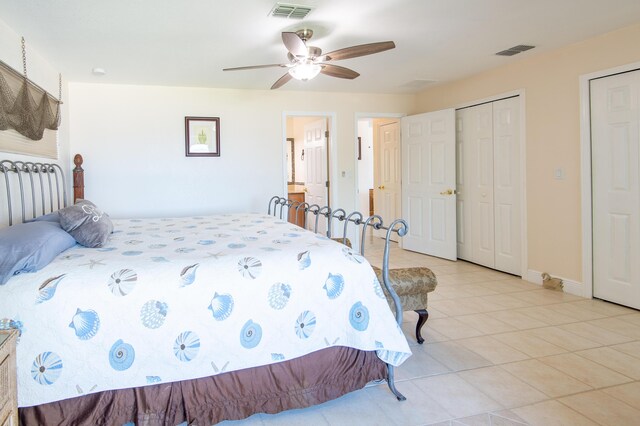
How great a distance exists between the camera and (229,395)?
1.92 meters

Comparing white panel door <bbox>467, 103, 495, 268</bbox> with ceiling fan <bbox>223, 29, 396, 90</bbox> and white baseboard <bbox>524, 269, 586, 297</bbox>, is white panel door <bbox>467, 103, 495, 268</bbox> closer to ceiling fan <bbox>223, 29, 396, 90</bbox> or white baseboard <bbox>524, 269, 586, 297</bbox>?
white baseboard <bbox>524, 269, 586, 297</bbox>

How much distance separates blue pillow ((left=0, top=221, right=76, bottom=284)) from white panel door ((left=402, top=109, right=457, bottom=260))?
4.53 metres

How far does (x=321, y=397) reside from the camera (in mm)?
2049

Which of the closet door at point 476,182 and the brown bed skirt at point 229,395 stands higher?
the closet door at point 476,182

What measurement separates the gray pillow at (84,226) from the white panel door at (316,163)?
393 cm

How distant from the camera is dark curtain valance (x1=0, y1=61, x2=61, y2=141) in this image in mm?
2961

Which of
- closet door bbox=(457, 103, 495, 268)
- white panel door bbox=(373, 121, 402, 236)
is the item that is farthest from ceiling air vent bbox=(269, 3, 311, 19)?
white panel door bbox=(373, 121, 402, 236)

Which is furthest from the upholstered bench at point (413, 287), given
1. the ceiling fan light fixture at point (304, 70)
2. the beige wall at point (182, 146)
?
the beige wall at point (182, 146)

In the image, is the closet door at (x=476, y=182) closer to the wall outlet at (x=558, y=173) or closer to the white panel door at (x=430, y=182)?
the white panel door at (x=430, y=182)

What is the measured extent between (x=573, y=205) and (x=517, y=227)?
2.45 feet

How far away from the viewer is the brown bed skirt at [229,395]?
1744 millimetres

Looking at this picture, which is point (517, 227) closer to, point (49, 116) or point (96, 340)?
point (96, 340)

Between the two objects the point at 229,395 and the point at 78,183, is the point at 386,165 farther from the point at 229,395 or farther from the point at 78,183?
the point at 229,395

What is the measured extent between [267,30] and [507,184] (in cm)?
314
